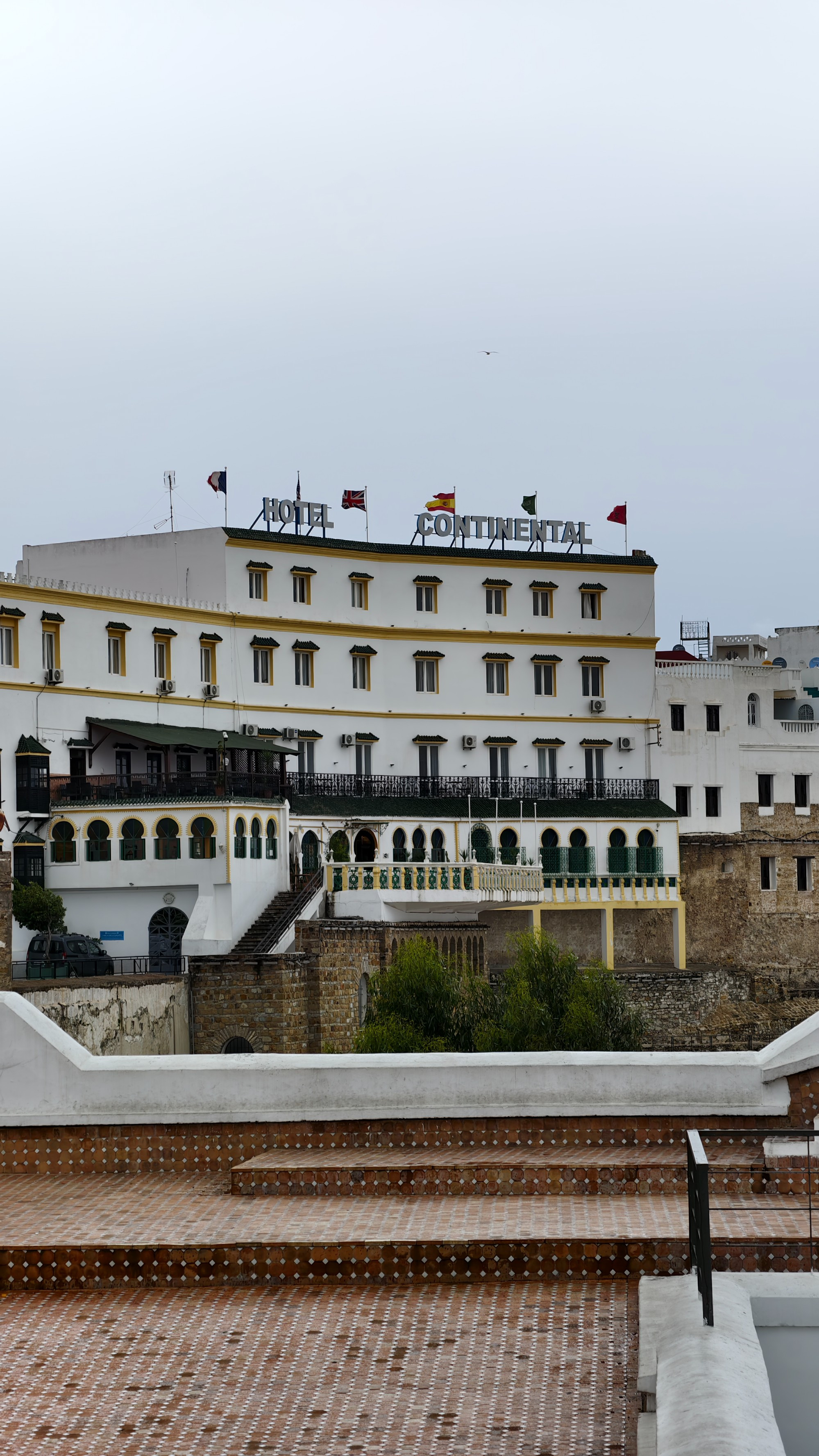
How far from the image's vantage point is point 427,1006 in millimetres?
36750

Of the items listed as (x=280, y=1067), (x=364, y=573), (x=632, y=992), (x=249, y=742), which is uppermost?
(x=364, y=573)

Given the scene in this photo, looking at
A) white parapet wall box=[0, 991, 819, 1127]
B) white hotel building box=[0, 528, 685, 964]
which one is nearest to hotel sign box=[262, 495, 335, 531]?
white hotel building box=[0, 528, 685, 964]

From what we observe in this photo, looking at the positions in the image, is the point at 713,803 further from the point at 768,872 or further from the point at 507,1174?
the point at 507,1174

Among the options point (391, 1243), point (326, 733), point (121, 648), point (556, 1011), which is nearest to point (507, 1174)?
point (391, 1243)

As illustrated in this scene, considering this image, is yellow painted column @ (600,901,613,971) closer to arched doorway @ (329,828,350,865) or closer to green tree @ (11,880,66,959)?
arched doorway @ (329,828,350,865)

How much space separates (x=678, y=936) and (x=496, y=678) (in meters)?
9.84

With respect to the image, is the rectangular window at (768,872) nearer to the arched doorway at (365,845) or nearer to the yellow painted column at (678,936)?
the yellow painted column at (678,936)

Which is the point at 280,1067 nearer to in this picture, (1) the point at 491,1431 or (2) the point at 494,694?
(1) the point at 491,1431

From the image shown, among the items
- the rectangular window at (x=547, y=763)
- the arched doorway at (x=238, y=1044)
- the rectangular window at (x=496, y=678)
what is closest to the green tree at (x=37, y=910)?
the arched doorway at (x=238, y=1044)

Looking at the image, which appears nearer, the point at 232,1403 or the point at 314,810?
the point at 232,1403

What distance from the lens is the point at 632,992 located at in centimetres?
5125

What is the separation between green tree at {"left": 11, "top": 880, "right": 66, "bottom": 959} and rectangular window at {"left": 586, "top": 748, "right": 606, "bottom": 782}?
2143 cm

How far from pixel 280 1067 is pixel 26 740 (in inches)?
1282

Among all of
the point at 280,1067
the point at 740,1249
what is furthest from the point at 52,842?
the point at 740,1249
